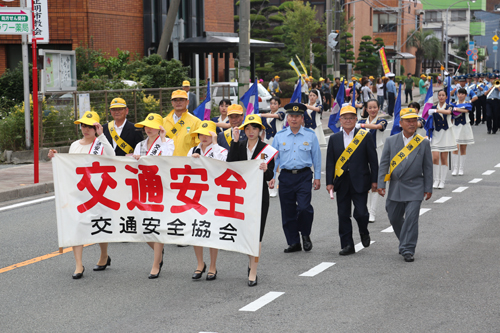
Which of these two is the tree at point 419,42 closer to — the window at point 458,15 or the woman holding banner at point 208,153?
the window at point 458,15

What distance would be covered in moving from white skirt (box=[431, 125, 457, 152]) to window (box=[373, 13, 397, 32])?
68.7 metres

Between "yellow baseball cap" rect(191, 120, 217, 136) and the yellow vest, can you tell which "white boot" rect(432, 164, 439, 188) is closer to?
the yellow vest

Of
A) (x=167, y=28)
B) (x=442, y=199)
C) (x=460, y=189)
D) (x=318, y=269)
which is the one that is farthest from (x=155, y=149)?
(x=167, y=28)

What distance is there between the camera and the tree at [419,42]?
259 feet

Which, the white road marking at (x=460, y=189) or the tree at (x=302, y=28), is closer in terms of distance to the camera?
the white road marking at (x=460, y=189)

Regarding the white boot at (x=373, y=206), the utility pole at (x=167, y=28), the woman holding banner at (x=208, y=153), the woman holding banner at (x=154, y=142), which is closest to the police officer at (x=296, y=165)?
the woman holding banner at (x=208, y=153)

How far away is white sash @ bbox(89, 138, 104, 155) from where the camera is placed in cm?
776

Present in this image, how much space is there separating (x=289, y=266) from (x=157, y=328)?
7.84 feet

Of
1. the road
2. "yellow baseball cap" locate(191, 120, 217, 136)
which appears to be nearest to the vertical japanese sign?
the road

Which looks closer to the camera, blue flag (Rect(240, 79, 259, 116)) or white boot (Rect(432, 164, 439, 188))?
blue flag (Rect(240, 79, 259, 116))

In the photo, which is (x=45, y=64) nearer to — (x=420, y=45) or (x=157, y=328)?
(x=157, y=328)

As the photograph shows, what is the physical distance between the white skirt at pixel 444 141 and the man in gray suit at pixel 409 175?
18.3ft

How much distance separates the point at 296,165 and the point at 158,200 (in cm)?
175

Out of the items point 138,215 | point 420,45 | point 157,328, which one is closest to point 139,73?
point 138,215
